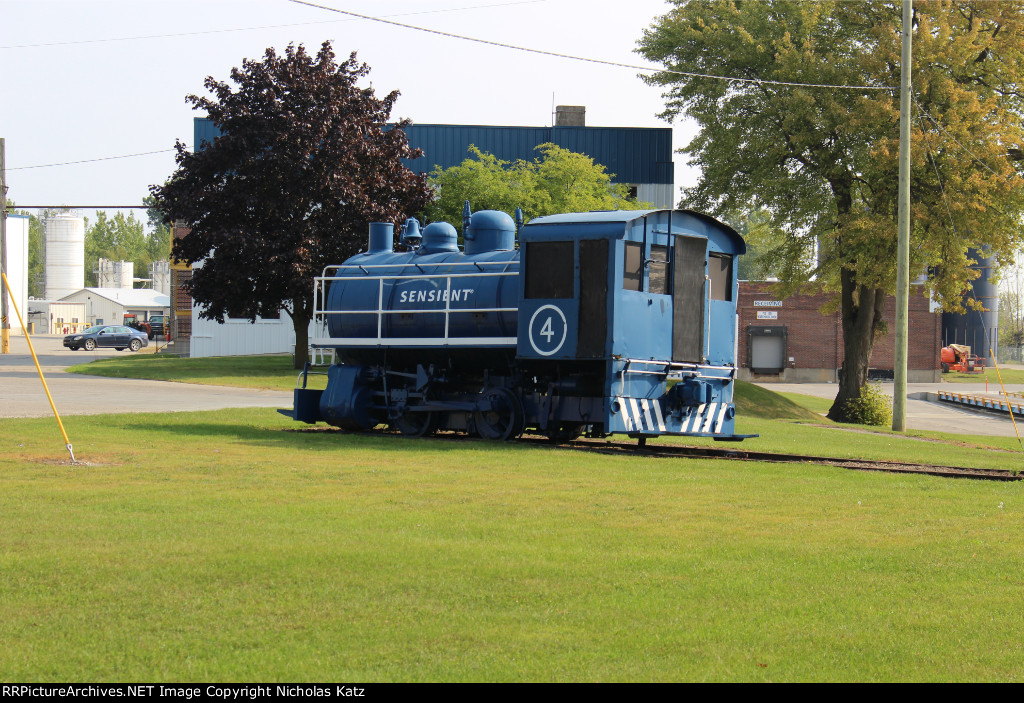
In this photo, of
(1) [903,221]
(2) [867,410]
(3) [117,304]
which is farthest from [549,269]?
(3) [117,304]

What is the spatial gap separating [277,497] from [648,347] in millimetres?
7634

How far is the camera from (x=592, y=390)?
57.6ft

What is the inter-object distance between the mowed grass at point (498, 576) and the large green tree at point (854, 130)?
833 inches

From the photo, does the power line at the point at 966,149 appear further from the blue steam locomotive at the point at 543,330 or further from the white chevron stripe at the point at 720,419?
the white chevron stripe at the point at 720,419

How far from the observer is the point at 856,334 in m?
37.5

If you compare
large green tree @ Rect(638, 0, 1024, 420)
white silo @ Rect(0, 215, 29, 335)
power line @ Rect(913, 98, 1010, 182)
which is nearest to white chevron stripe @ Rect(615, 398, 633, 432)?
large green tree @ Rect(638, 0, 1024, 420)

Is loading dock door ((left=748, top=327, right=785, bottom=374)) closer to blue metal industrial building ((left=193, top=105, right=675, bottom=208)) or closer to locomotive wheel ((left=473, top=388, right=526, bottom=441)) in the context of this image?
blue metal industrial building ((left=193, top=105, right=675, bottom=208))

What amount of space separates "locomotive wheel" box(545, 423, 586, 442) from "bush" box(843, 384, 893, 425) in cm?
2026

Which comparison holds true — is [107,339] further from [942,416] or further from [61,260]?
[61,260]

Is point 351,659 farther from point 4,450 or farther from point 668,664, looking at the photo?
point 4,450

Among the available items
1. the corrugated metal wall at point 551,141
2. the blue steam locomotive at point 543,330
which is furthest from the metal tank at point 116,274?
the blue steam locomotive at point 543,330

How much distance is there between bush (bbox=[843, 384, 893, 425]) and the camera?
3669 centimetres

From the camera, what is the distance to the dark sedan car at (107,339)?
6844 centimetres
